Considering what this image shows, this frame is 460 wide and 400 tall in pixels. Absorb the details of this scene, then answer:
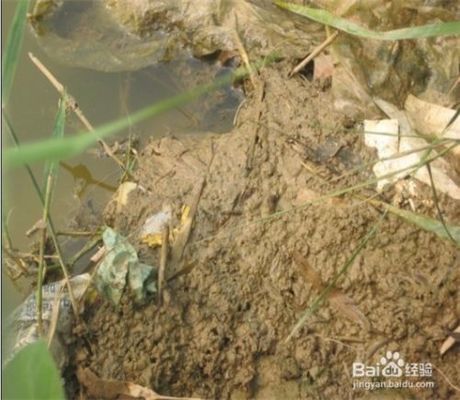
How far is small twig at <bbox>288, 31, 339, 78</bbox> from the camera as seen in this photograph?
6.97 feet

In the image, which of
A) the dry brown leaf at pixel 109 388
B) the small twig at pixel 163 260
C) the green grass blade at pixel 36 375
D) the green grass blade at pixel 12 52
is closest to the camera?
the green grass blade at pixel 36 375

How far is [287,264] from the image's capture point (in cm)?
180

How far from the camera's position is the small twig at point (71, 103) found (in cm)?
197

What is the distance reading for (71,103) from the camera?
198 centimetres

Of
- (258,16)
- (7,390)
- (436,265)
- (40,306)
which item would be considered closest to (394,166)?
(436,265)

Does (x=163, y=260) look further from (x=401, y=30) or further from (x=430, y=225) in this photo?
(x=401, y=30)

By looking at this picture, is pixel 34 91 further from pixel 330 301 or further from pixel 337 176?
pixel 330 301

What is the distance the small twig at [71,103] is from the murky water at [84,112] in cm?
4

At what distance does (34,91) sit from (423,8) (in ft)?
4.04

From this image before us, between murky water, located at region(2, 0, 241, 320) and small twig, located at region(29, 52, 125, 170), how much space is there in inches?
1.4

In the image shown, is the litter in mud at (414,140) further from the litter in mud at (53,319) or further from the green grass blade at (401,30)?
the litter in mud at (53,319)

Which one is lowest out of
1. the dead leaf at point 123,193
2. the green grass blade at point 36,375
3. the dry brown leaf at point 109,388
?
the dry brown leaf at point 109,388

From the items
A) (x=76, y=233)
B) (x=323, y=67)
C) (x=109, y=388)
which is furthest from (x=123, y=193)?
(x=323, y=67)

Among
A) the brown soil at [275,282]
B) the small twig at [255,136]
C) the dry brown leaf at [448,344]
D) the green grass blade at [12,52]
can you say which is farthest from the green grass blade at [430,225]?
the green grass blade at [12,52]
